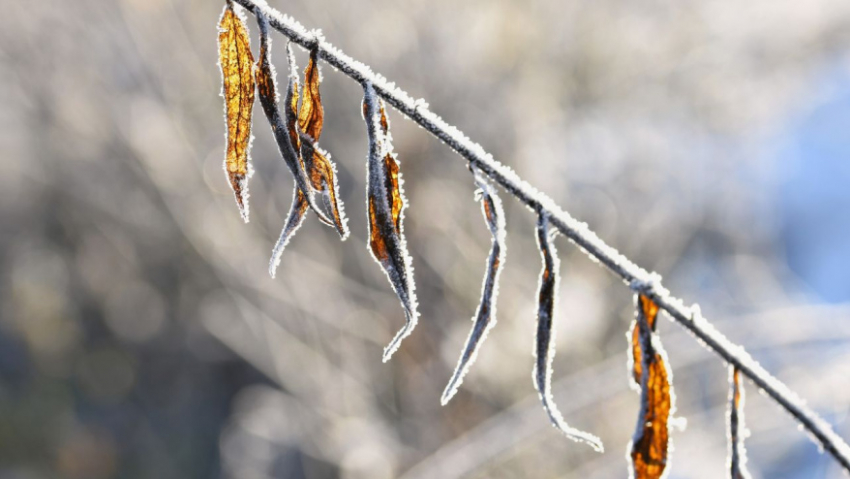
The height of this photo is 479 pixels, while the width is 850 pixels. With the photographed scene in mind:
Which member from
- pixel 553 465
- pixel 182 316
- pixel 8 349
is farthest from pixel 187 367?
pixel 553 465

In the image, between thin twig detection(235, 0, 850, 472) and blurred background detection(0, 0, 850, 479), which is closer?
thin twig detection(235, 0, 850, 472)

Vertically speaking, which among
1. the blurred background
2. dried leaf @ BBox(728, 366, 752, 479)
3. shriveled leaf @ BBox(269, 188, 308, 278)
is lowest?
shriveled leaf @ BBox(269, 188, 308, 278)

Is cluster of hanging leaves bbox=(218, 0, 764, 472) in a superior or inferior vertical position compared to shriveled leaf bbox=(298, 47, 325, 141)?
inferior

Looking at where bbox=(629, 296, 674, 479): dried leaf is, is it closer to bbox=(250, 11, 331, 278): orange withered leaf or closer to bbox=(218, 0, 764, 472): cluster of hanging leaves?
bbox=(218, 0, 764, 472): cluster of hanging leaves

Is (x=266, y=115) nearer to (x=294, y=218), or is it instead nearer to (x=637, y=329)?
(x=294, y=218)

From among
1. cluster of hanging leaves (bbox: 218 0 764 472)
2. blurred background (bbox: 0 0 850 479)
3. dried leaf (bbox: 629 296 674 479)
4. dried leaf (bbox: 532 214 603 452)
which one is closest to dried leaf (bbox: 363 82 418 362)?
cluster of hanging leaves (bbox: 218 0 764 472)

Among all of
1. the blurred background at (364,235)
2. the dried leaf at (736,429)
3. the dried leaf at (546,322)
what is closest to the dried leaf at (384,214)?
the dried leaf at (546,322)
